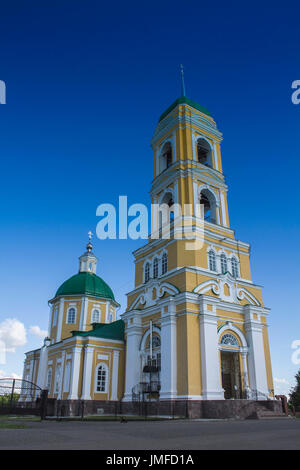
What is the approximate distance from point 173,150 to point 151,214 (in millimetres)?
5457

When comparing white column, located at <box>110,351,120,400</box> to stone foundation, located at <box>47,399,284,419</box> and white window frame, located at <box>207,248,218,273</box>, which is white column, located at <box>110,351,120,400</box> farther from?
white window frame, located at <box>207,248,218,273</box>

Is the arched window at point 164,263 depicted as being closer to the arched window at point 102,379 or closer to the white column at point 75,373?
the arched window at point 102,379

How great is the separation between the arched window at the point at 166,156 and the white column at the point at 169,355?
13.3 meters

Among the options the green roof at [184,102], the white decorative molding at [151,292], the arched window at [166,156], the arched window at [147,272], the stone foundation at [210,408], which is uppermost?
the green roof at [184,102]

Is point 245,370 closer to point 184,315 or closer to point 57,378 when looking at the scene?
point 184,315

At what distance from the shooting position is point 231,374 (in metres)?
24.2

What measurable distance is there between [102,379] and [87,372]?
1440 millimetres

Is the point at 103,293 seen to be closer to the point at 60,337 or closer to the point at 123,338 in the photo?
the point at 60,337

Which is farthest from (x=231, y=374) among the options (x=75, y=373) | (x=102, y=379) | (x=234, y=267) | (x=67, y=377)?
(x=67, y=377)

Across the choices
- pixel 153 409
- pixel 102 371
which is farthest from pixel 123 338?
pixel 153 409

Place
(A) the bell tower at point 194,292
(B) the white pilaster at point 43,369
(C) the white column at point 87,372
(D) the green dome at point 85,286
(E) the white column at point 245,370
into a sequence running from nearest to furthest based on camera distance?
(A) the bell tower at point 194,292 → (E) the white column at point 245,370 → (C) the white column at point 87,372 → (B) the white pilaster at point 43,369 → (D) the green dome at point 85,286

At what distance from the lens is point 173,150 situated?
29547 mm

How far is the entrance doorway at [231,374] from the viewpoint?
921 inches

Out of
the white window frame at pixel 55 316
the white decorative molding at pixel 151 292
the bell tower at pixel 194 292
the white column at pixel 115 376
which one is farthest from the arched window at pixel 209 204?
the white window frame at pixel 55 316
